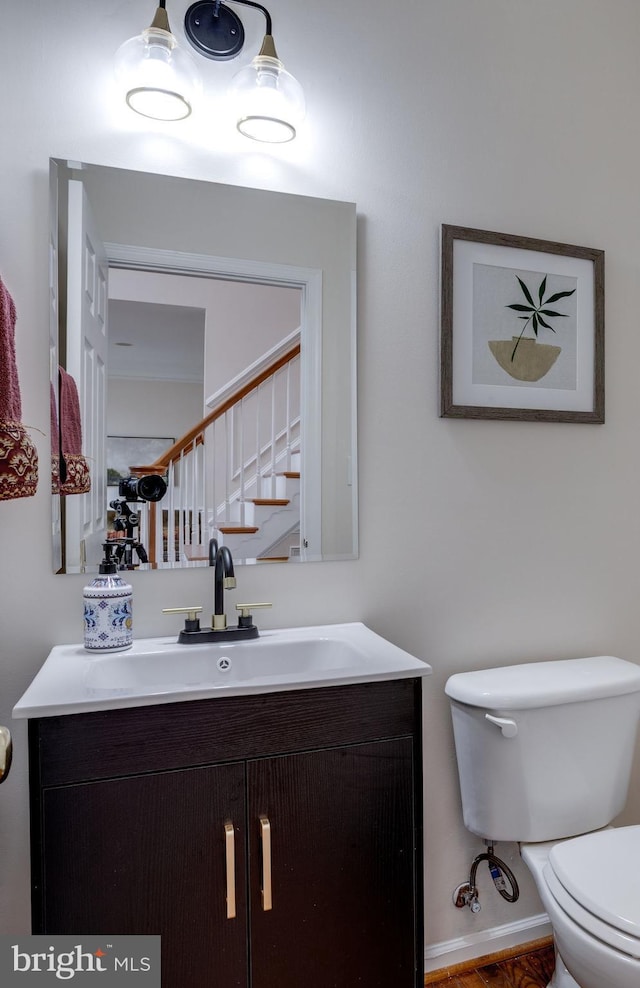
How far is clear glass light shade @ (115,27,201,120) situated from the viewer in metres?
1.30

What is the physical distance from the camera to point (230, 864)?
106 cm

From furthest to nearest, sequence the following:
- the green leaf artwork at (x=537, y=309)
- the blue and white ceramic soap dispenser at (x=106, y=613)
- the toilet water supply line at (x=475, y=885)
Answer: the green leaf artwork at (x=537, y=309) → the toilet water supply line at (x=475, y=885) → the blue and white ceramic soap dispenser at (x=106, y=613)

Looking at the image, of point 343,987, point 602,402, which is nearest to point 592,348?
point 602,402

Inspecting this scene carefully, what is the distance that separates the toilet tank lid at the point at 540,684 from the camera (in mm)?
1400

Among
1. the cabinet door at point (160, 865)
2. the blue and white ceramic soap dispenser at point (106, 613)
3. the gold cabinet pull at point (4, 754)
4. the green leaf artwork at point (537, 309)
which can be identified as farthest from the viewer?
the green leaf artwork at point (537, 309)

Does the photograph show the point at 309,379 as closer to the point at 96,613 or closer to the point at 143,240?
the point at 143,240

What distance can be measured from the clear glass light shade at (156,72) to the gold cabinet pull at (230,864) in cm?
146

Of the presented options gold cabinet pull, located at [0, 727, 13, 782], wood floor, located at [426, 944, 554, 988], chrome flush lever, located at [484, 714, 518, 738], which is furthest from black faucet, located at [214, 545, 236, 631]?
wood floor, located at [426, 944, 554, 988]

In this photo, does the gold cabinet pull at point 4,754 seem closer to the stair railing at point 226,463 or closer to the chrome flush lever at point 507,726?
the stair railing at point 226,463

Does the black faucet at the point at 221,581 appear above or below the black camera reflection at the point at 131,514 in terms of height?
below

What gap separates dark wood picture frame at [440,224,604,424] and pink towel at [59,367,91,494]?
89cm

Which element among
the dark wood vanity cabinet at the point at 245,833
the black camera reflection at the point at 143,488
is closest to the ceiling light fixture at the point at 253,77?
the black camera reflection at the point at 143,488

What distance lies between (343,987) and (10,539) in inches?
42.9

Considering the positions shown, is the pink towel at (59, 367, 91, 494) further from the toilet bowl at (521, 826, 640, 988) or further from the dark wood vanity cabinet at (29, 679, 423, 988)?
the toilet bowl at (521, 826, 640, 988)
